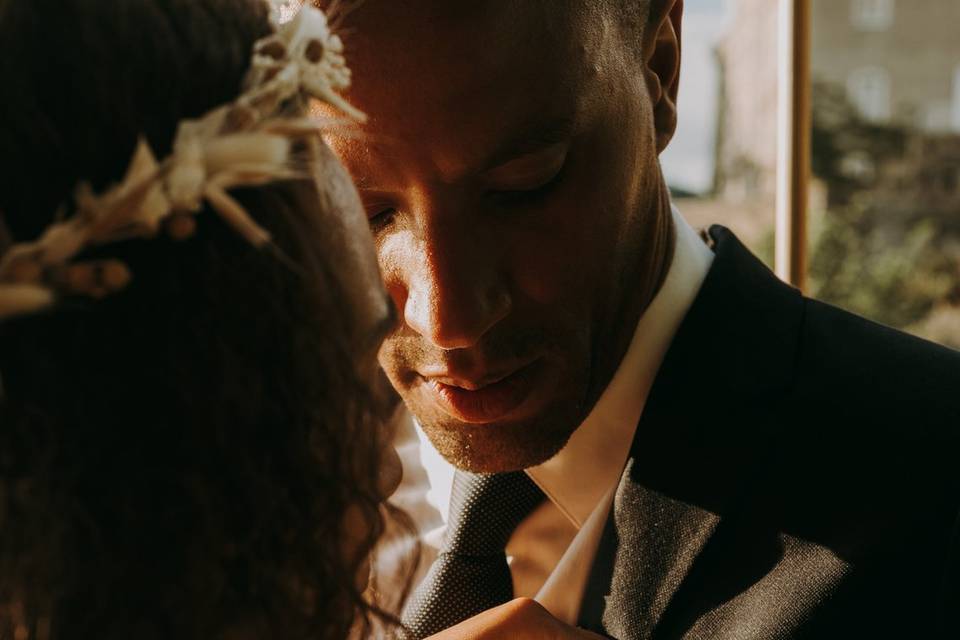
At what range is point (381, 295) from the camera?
33.8 inches

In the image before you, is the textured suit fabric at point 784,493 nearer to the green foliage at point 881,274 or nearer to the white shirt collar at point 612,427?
the white shirt collar at point 612,427

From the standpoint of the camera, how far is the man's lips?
129cm

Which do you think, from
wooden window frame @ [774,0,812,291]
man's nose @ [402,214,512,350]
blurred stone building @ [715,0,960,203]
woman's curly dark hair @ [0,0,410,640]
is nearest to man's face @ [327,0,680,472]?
man's nose @ [402,214,512,350]

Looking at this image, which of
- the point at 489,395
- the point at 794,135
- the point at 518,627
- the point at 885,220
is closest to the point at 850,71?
the point at 885,220

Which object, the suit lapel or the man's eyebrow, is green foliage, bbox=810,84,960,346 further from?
the man's eyebrow

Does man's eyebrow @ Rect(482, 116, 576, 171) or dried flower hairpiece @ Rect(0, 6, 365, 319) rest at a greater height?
dried flower hairpiece @ Rect(0, 6, 365, 319)

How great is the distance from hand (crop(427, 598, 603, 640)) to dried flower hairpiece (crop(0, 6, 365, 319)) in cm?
61

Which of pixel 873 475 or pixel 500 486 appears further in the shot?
pixel 500 486

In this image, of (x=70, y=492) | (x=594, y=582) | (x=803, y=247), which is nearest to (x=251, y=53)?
(x=70, y=492)

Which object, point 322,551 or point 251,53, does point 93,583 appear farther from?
point 251,53

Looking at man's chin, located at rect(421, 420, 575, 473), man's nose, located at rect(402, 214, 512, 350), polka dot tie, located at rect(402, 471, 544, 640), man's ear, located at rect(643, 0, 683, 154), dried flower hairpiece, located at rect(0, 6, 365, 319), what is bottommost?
polka dot tie, located at rect(402, 471, 544, 640)

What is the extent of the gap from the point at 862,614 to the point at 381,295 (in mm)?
690

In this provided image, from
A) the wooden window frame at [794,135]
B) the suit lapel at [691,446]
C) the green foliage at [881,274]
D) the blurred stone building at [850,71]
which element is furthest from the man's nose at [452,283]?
the blurred stone building at [850,71]

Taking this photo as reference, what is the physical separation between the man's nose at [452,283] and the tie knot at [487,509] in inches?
13.8
